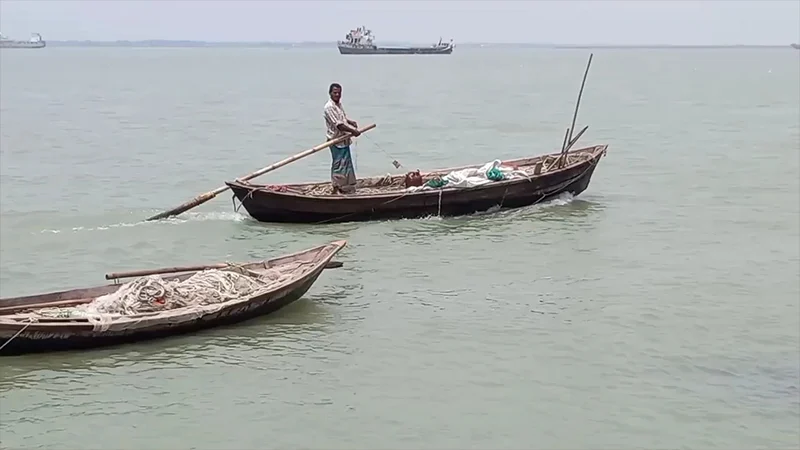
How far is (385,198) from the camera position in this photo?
14547mm

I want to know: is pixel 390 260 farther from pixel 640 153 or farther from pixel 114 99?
pixel 114 99

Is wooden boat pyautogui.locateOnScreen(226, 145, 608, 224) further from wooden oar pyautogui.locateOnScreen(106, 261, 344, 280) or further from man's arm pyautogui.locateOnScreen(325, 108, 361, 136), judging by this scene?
wooden oar pyautogui.locateOnScreen(106, 261, 344, 280)

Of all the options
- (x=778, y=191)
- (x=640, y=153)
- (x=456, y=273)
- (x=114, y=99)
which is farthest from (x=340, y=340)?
(x=114, y=99)

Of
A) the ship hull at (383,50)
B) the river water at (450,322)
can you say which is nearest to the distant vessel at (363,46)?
the ship hull at (383,50)

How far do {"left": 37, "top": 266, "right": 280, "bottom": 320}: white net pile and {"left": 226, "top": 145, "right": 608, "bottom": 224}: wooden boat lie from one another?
170 inches

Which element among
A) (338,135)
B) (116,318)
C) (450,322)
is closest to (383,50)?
(338,135)

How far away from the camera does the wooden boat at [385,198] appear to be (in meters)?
14.4

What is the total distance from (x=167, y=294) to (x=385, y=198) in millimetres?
5561

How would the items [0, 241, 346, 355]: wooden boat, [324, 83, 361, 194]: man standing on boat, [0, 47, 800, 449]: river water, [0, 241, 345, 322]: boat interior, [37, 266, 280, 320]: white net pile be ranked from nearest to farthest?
[0, 47, 800, 449]: river water < [0, 241, 346, 355]: wooden boat < [0, 241, 345, 322]: boat interior < [37, 266, 280, 320]: white net pile < [324, 83, 361, 194]: man standing on boat

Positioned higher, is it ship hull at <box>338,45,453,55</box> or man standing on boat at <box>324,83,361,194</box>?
ship hull at <box>338,45,453,55</box>

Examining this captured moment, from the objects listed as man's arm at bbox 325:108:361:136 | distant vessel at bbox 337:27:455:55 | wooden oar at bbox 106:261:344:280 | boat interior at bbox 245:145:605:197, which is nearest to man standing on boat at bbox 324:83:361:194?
man's arm at bbox 325:108:361:136

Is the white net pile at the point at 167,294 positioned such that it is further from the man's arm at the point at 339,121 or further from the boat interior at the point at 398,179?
the boat interior at the point at 398,179

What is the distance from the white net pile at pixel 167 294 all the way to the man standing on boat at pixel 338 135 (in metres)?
4.33

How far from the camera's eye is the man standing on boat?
549 inches
